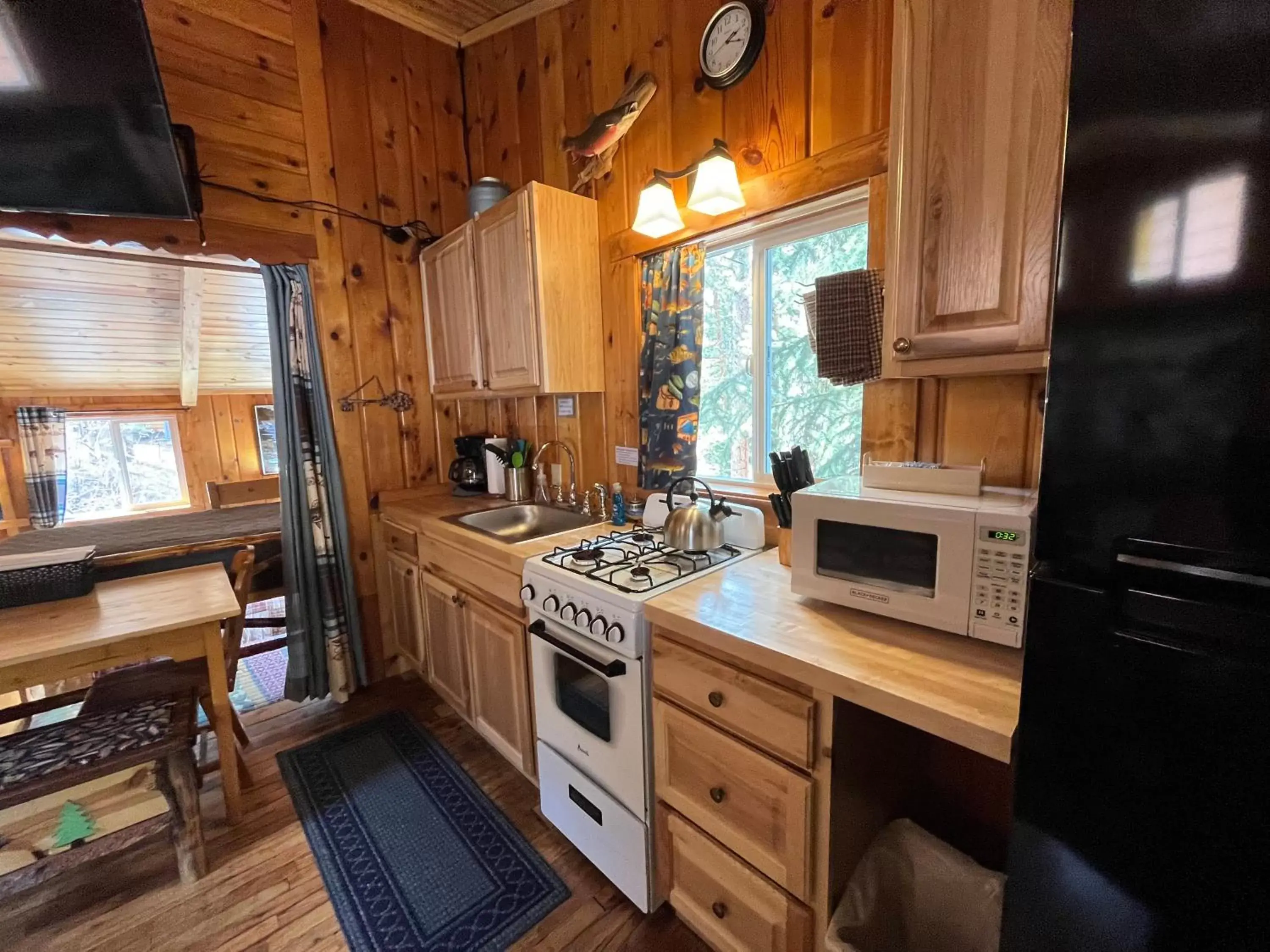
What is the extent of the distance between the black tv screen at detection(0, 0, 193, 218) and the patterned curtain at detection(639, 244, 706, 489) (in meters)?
1.70

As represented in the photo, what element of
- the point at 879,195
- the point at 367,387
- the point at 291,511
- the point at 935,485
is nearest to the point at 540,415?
the point at 367,387

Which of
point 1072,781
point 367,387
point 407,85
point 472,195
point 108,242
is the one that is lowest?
point 1072,781

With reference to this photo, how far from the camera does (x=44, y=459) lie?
4453 millimetres

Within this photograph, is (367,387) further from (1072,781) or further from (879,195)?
(1072,781)

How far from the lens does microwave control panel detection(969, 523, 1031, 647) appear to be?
35.7 inches

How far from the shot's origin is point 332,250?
8.18 feet

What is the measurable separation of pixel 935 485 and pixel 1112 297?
586mm

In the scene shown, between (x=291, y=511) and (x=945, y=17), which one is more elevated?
(x=945, y=17)

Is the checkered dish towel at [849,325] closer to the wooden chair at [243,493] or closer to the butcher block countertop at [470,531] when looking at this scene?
the butcher block countertop at [470,531]

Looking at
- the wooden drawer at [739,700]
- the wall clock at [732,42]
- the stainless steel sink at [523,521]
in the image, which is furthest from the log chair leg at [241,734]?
the wall clock at [732,42]

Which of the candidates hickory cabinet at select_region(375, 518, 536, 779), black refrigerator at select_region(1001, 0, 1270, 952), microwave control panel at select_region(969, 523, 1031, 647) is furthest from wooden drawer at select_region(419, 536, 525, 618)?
black refrigerator at select_region(1001, 0, 1270, 952)

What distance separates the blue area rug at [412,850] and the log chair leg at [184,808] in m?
0.31

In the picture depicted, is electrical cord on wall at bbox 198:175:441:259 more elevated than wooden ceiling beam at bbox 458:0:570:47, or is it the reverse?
wooden ceiling beam at bbox 458:0:570:47

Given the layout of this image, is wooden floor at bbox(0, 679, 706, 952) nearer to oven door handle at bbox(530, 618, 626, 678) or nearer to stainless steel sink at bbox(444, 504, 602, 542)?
oven door handle at bbox(530, 618, 626, 678)
